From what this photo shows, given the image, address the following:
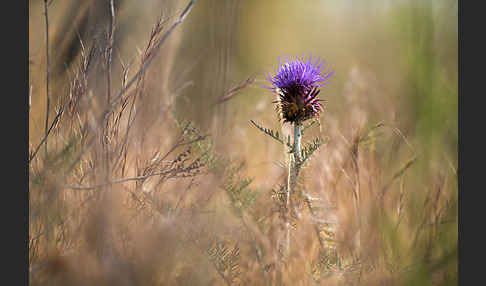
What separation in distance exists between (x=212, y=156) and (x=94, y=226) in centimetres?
50

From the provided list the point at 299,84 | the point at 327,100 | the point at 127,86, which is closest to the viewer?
the point at 127,86

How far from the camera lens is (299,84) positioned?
5.49 feet

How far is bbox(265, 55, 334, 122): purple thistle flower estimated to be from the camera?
65.3 inches

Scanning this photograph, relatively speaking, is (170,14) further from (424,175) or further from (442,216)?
(442,216)

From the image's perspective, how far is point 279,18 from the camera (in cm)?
808

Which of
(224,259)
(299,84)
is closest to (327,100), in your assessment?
(299,84)

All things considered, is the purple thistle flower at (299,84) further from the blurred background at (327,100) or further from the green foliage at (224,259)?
the green foliage at (224,259)

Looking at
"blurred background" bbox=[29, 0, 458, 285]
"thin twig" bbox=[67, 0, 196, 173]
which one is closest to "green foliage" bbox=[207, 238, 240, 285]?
"blurred background" bbox=[29, 0, 458, 285]

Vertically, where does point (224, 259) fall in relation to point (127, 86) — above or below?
below

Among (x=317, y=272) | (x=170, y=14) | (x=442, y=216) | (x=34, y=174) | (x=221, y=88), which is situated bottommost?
(x=317, y=272)

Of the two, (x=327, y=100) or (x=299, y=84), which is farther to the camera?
(x=327, y=100)

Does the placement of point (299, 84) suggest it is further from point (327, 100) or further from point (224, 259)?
point (224, 259)

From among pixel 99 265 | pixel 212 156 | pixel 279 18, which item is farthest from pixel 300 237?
pixel 279 18

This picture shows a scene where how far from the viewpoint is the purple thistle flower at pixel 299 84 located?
1659 mm
